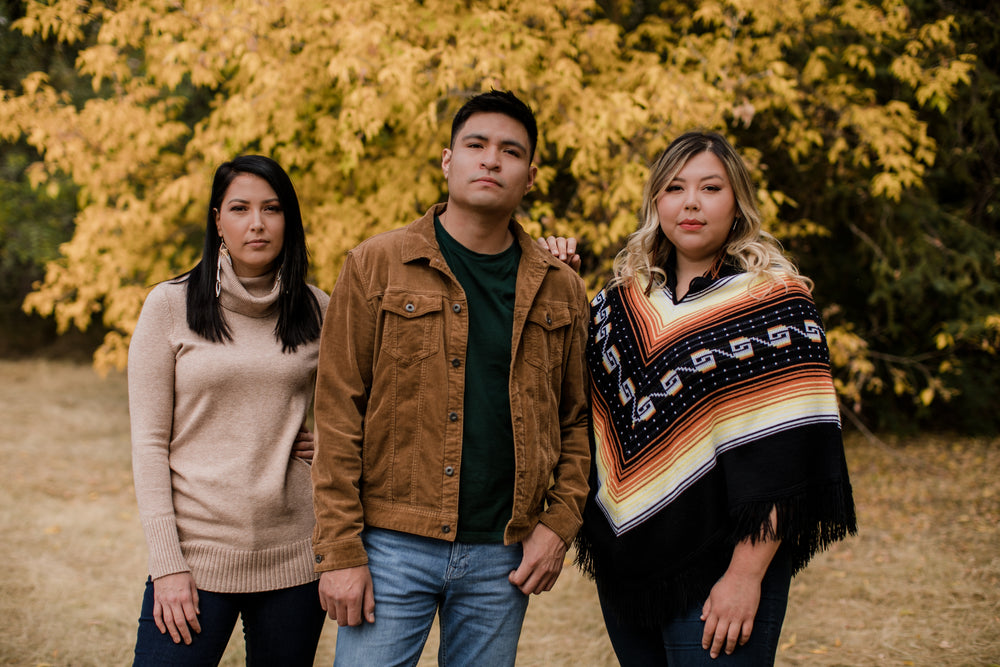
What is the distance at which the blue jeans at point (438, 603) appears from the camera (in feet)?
5.99

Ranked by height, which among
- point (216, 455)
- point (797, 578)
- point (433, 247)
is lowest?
point (797, 578)

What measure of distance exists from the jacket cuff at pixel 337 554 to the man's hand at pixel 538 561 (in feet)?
1.39

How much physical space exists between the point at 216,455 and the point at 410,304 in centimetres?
69

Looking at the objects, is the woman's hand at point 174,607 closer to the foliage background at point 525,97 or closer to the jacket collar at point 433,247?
the jacket collar at point 433,247

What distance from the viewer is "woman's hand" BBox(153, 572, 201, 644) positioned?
→ 188 cm

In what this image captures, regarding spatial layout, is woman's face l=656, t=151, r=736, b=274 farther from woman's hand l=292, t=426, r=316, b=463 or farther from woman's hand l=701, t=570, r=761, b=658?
woman's hand l=292, t=426, r=316, b=463

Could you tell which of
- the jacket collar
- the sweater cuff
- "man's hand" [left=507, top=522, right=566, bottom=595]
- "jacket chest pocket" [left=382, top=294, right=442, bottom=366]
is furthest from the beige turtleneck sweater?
"man's hand" [left=507, top=522, right=566, bottom=595]

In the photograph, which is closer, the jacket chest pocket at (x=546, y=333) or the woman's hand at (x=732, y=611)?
the woman's hand at (x=732, y=611)

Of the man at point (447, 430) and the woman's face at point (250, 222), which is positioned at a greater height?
the woman's face at point (250, 222)

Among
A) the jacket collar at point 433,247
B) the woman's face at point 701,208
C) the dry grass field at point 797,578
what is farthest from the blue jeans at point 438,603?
the dry grass field at point 797,578

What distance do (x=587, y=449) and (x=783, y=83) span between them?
11.6 feet

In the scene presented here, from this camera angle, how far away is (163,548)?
1908 mm

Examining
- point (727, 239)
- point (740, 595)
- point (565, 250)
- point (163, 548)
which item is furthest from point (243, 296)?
point (740, 595)

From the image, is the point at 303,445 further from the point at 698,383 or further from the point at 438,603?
the point at 698,383
